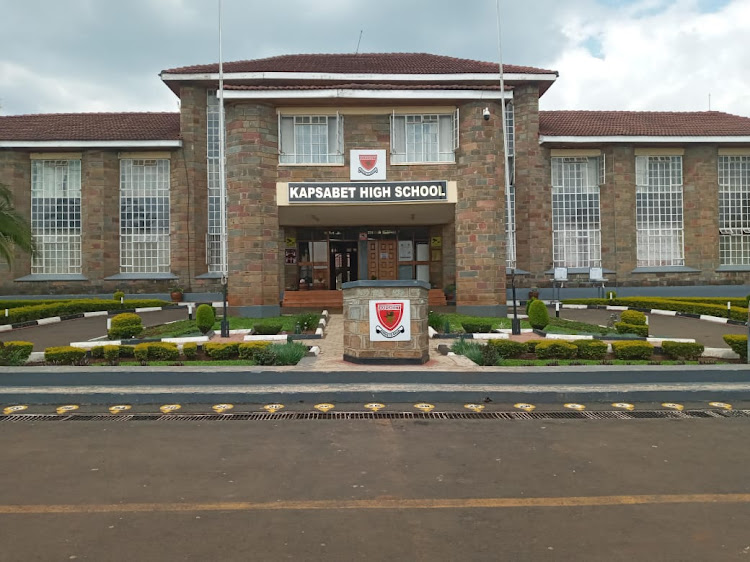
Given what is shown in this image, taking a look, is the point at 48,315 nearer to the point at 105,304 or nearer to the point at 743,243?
the point at 105,304

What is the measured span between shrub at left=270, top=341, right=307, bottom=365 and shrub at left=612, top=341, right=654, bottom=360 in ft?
21.3

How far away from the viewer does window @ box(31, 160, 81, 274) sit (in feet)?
89.0

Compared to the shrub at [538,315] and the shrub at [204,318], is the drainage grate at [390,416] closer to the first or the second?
the shrub at [204,318]

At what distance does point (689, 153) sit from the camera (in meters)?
28.3

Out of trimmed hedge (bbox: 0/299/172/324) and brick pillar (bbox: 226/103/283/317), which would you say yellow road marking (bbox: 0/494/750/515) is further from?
trimmed hedge (bbox: 0/299/172/324)

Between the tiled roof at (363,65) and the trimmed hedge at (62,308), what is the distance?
Result: 1131 centimetres

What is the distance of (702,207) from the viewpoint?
28.4m

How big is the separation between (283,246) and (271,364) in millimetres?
16772

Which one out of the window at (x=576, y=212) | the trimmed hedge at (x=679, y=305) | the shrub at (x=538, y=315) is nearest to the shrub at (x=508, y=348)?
the shrub at (x=538, y=315)

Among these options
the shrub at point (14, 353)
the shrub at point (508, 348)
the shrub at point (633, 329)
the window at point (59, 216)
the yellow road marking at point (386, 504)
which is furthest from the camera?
the window at point (59, 216)

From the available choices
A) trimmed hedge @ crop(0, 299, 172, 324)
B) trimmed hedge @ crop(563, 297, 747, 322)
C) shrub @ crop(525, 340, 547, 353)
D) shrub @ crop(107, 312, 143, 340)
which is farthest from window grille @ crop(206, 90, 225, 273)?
shrub @ crop(525, 340, 547, 353)

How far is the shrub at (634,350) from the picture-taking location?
10820mm

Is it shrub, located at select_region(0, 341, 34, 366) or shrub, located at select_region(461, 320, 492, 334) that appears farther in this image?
shrub, located at select_region(461, 320, 492, 334)

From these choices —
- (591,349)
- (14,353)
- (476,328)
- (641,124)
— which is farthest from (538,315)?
(641,124)
